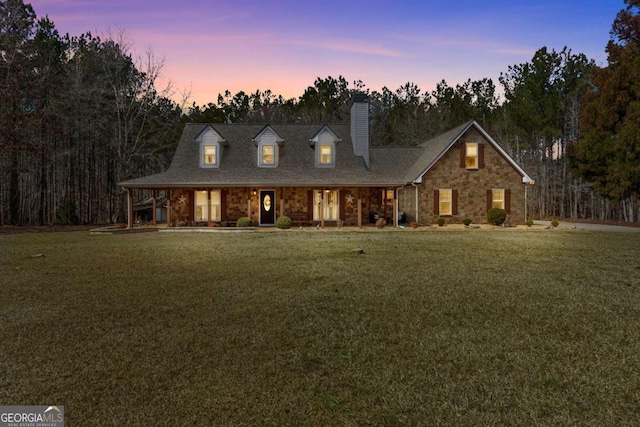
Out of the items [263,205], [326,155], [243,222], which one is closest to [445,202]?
[326,155]

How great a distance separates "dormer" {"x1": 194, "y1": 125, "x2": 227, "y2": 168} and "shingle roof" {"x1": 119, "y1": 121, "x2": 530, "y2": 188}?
0.46m

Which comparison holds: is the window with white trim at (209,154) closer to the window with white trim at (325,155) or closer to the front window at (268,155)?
the front window at (268,155)

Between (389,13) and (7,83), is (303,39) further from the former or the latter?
(7,83)

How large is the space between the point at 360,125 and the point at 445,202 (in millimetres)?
7501

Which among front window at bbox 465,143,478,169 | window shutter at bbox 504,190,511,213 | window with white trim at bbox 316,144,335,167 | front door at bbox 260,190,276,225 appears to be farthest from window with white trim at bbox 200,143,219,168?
window shutter at bbox 504,190,511,213

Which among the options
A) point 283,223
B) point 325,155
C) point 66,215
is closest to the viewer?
point 283,223

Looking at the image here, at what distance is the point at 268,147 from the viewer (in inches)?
918

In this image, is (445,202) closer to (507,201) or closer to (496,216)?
(496,216)

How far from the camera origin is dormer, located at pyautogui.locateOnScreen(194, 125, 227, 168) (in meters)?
22.9

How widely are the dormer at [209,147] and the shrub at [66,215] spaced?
10566 millimetres

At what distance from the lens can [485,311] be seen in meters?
5.58

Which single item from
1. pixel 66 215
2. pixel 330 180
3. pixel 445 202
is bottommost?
pixel 66 215

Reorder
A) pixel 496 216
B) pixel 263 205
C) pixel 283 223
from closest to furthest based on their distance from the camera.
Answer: pixel 283 223, pixel 496 216, pixel 263 205

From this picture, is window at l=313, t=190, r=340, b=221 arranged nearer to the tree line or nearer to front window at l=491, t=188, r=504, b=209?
front window at l=491, t=188, r=504, b=209
